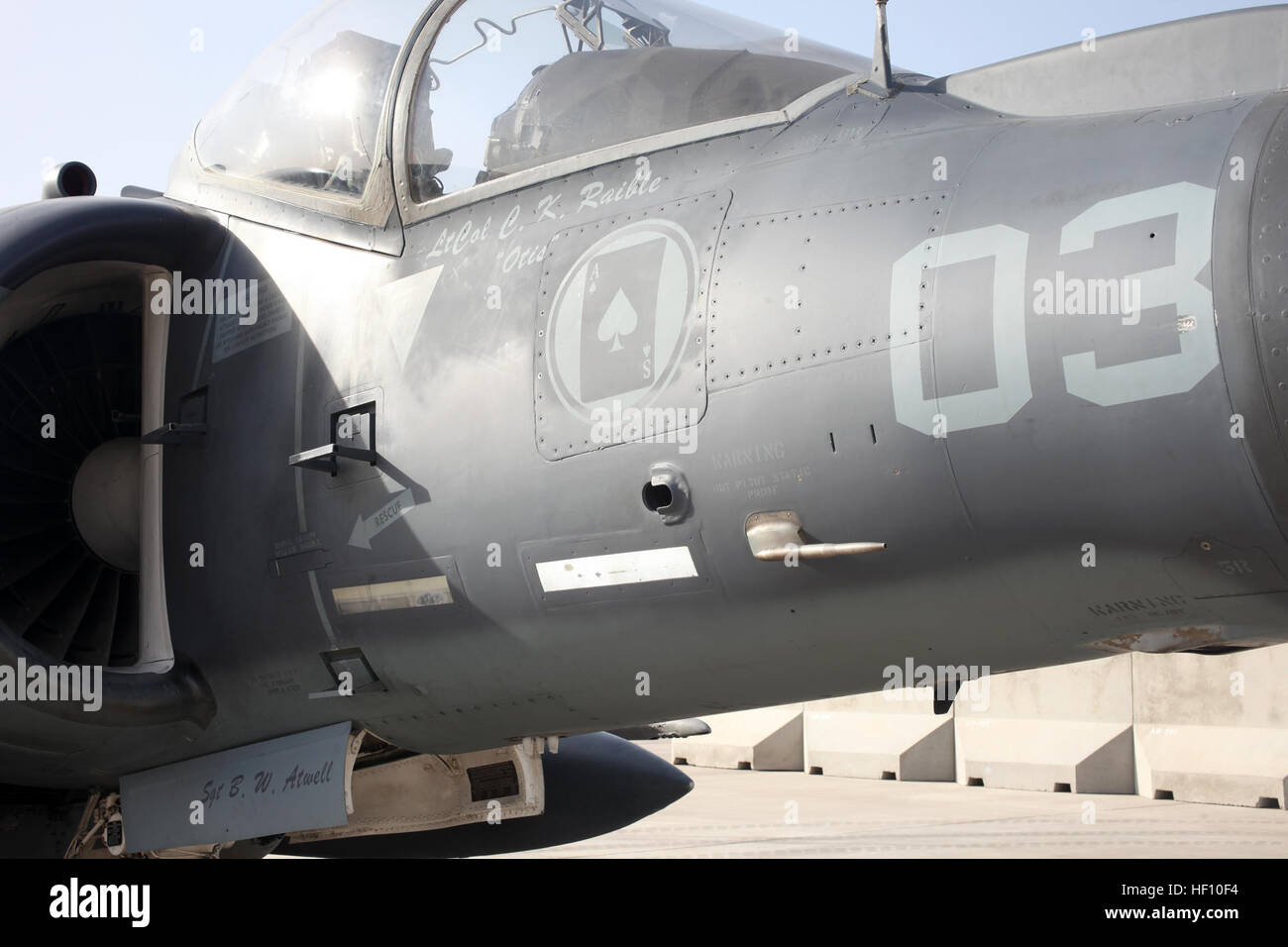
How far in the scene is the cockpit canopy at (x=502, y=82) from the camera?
395cm

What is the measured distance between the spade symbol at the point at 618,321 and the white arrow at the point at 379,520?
2.97 feet

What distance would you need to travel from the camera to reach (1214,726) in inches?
432

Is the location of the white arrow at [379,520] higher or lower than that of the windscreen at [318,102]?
lower

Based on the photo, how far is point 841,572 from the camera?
323 centimetres

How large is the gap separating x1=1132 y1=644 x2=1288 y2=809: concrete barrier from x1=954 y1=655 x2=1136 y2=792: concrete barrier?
204 mm

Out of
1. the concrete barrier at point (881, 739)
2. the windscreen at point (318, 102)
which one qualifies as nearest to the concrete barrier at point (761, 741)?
the concrete barrier at point (881, 739)

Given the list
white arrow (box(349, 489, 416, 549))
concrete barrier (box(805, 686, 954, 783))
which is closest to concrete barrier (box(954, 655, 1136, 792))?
concrete barrier (box(805, 686, 954, 783))

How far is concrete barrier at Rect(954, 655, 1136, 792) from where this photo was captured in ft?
38.7

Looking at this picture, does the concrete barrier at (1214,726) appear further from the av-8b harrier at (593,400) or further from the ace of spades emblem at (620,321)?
the ace of spades emblem at (620,321)

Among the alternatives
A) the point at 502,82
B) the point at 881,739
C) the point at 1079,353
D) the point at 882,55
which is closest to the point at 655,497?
the point at 1079,353
